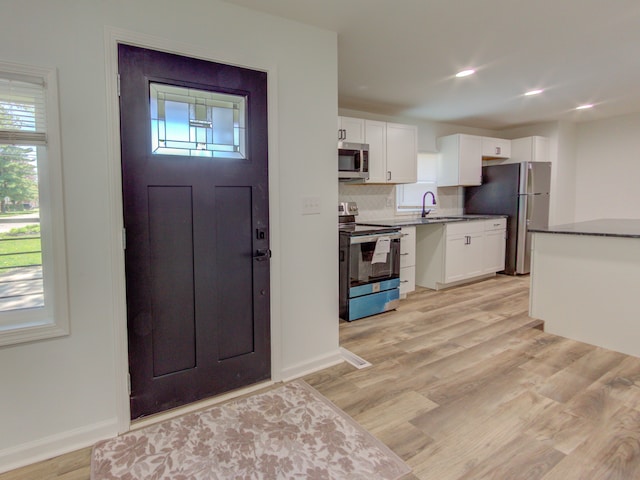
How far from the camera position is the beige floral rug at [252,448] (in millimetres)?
Result: 1646

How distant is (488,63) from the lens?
3232 millimetres

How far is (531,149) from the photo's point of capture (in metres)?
5.65

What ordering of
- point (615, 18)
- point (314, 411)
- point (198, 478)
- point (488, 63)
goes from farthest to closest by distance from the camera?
point (488, 63) < point (615, 18) < point (314, 411) < point (198, 478)

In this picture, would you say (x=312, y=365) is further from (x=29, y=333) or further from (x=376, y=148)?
(x=376, y=148)

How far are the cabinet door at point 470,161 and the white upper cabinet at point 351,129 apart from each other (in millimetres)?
2018

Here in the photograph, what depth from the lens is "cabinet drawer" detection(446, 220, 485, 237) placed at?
187 inches

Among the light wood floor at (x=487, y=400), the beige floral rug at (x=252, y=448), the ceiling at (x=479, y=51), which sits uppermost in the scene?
the ceiling at (x=479, y=51)

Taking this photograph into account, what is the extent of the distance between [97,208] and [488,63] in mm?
3360

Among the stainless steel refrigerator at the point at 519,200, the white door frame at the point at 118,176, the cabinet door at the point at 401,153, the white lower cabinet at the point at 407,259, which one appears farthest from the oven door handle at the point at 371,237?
the stainless steel refrigerator at the point at 519,200

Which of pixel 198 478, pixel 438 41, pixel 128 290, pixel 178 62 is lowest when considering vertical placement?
pixel 198 478

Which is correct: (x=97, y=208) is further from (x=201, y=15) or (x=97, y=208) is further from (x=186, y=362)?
(x=201, y=15)

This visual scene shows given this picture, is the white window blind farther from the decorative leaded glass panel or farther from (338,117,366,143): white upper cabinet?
(338,117,366,143): white upper cabinet

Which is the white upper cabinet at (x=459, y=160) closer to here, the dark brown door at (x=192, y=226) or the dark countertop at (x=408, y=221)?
the dark countertop at (x=408, y=221)

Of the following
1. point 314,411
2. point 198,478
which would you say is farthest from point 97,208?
point 314,411
